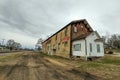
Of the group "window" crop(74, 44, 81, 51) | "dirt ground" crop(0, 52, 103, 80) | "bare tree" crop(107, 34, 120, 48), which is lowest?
"dirt ground" crop(0, 52, 103, 80)

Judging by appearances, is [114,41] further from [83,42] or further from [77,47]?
[83,42]

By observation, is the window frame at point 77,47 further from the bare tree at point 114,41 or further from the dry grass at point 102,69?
the bare tree at point 114,41

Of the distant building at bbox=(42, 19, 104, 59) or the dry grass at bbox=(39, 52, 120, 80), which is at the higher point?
the distant building at bbox=(42, 19, 104, 59)

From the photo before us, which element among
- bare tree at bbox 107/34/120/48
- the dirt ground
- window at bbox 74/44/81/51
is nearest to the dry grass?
the dirt ground

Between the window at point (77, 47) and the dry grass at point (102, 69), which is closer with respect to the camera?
the dry grass at point (102, 69)

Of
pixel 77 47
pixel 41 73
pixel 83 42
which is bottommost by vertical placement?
pixel 41 73

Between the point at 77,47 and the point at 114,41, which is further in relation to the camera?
the point at 114,41

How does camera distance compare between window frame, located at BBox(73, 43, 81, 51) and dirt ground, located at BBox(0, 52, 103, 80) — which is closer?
dirt ground, located at BBox(0, 52, 103, 80)

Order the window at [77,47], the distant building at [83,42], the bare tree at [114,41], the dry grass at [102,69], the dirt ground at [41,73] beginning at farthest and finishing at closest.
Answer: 1. the bare tree at [114,41]
2. the window at [77,47]
3. the distant building at [83,42]
4. the dry grass at [102,69]
5. the dirt ground at [41,73]

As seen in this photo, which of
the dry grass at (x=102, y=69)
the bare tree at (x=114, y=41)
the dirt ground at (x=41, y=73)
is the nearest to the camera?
the dirt ground at (x=41, y=73)

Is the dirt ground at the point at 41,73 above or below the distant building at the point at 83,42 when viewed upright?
below

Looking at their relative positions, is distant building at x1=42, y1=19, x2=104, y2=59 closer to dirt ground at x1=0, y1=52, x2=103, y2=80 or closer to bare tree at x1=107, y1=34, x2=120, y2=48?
dirt ground at x1=0, y1=52, x2=103, y2=80

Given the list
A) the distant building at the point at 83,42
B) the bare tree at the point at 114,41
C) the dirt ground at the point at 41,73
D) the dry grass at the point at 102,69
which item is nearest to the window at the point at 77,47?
the distant building at the point at 83,42

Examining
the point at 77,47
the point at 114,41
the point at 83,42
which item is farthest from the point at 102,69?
the point at 114,41
